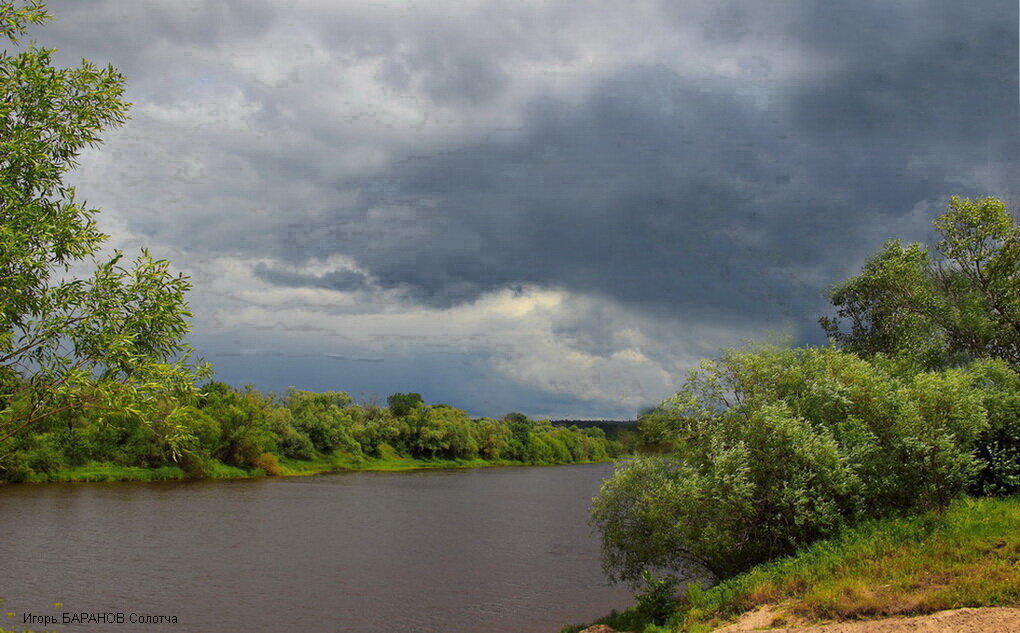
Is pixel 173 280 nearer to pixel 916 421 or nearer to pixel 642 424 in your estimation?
pixel 642 424

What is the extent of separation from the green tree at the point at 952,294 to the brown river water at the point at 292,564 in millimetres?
19624

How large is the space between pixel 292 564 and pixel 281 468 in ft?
223

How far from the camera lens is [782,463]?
21.8 meters

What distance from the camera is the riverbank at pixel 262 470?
77.5 meters

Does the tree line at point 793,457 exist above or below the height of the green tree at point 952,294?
below

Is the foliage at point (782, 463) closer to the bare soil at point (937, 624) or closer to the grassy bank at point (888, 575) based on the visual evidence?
the grassy bank at point (888, 575)

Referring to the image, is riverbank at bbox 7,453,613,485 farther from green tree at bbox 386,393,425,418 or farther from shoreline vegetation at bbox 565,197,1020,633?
shoreline vegetation at bbox 565,197,1020,633

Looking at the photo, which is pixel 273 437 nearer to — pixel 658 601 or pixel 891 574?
pixel 658 601

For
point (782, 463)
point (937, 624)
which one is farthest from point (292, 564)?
point (937, 624)

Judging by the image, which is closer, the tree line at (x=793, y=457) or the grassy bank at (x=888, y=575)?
the grassy bank at (x=888, y=575)

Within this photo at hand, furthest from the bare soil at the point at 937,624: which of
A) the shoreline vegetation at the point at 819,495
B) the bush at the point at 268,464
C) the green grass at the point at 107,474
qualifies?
the bush at the point at 268,464

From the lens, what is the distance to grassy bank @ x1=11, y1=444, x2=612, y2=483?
77.8 meters

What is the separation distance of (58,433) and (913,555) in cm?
8215

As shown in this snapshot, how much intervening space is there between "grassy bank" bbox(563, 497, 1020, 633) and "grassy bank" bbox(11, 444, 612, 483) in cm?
7773
